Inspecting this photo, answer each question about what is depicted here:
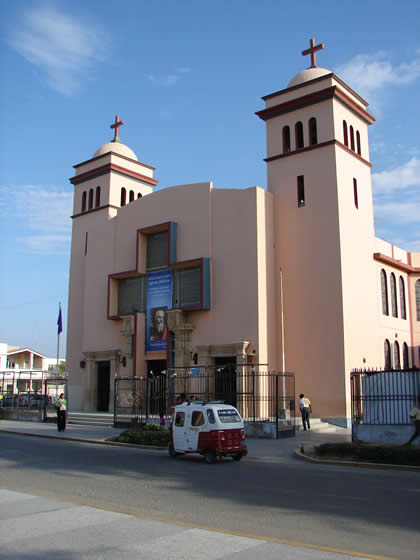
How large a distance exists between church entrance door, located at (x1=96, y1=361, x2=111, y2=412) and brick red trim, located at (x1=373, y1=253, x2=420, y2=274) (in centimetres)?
1705

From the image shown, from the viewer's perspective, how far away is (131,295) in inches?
1314

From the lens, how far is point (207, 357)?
28.7 m

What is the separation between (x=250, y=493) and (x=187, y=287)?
20411mm

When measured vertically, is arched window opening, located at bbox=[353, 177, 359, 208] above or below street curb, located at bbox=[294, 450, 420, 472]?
above

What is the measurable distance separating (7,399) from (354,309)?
22759 millimetres

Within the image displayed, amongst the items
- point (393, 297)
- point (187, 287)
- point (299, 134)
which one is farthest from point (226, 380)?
point (299, 134)

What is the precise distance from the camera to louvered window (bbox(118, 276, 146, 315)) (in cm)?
3256

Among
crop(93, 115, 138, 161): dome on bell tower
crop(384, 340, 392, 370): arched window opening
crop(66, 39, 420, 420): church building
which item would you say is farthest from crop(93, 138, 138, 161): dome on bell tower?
crop(384, 340, 392, 370): arched window opening

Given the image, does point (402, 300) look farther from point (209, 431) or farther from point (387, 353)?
point (209, 431)

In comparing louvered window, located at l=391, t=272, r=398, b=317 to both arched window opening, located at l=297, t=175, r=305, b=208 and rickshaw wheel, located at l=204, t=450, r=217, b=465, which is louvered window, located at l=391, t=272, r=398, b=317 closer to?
arched window opening, located at l=297, t=175, r=305, b=208


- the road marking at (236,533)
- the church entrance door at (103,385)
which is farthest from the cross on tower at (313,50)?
the road marking at (236,533)

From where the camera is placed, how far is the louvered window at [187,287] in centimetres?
2970

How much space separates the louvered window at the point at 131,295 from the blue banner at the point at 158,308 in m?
0.70

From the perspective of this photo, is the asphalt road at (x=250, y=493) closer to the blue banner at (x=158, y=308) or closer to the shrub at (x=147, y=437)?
the shrub at (x=147, y=437)
